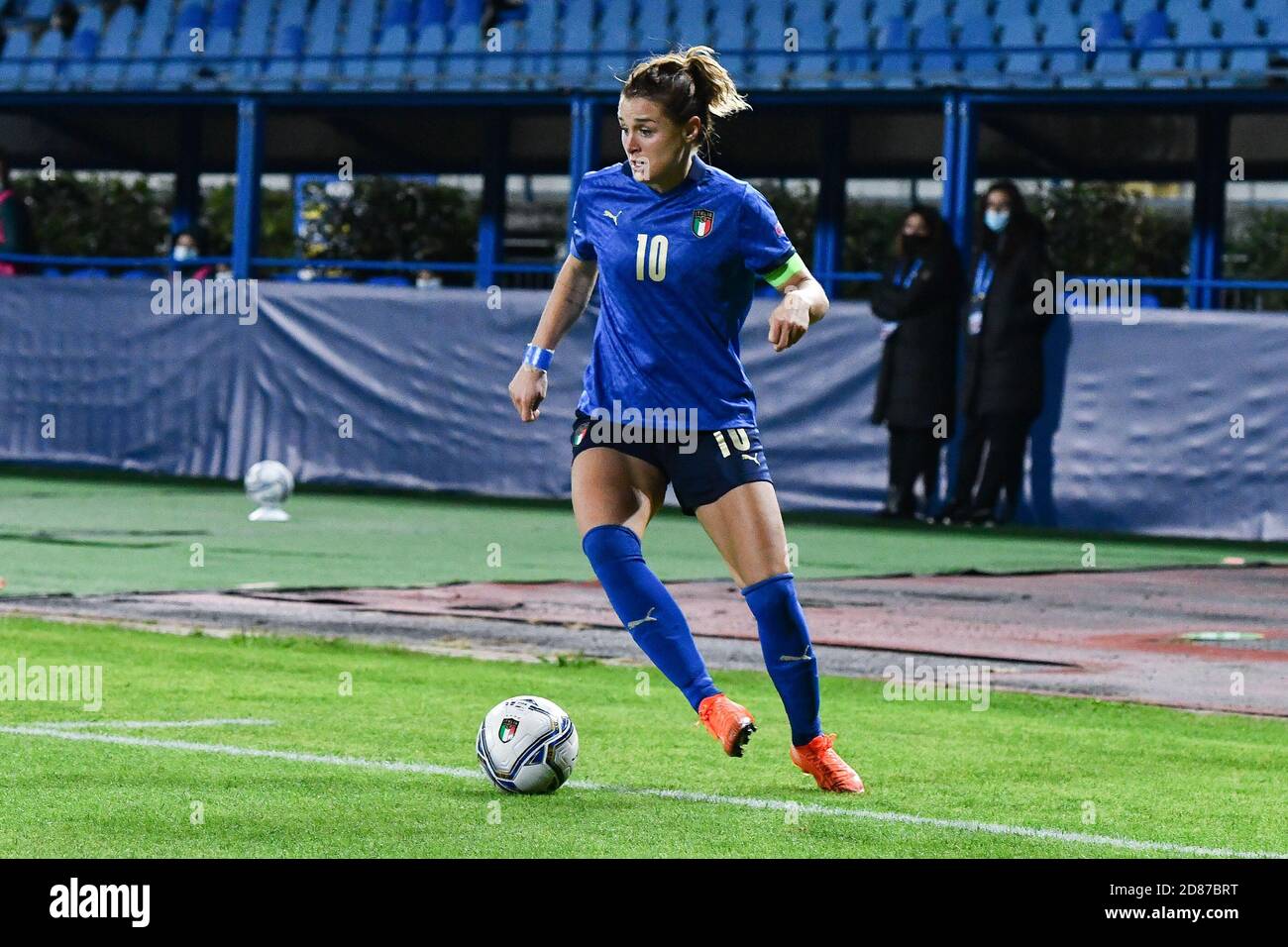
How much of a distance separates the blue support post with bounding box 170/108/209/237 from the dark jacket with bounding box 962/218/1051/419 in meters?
13.3

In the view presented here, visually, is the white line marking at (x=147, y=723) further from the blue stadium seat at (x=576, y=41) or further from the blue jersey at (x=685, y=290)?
the blue stadium seat at (x=576, y=41)

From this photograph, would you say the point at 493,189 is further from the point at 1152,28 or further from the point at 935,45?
the point at 1152,28

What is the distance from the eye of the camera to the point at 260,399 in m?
23.6

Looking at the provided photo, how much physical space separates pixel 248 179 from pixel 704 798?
18.6 meters

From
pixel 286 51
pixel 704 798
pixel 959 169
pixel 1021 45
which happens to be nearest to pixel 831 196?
pixel 1021 45

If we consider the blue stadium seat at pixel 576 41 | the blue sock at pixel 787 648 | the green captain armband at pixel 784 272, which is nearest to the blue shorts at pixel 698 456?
the blue sock at pixel 787 648

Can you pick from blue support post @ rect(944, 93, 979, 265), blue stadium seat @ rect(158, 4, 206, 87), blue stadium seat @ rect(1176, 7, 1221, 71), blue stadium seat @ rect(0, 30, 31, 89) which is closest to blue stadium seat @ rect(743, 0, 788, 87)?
blue support post @ rect(944, 93, 979, 265)

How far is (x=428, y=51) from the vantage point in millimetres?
25578

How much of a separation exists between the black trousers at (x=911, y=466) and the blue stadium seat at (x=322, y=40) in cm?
856

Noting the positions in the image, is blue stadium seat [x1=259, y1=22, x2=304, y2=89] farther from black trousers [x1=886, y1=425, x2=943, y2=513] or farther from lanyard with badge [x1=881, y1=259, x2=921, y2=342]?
black trousers [x1=886, y1=425, x2=943, y2=513]

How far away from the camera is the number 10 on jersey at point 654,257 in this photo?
23.9 feet

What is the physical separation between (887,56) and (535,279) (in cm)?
790

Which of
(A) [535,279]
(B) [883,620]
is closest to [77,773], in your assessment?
(B) [883,620]

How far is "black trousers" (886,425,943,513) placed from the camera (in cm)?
2045
